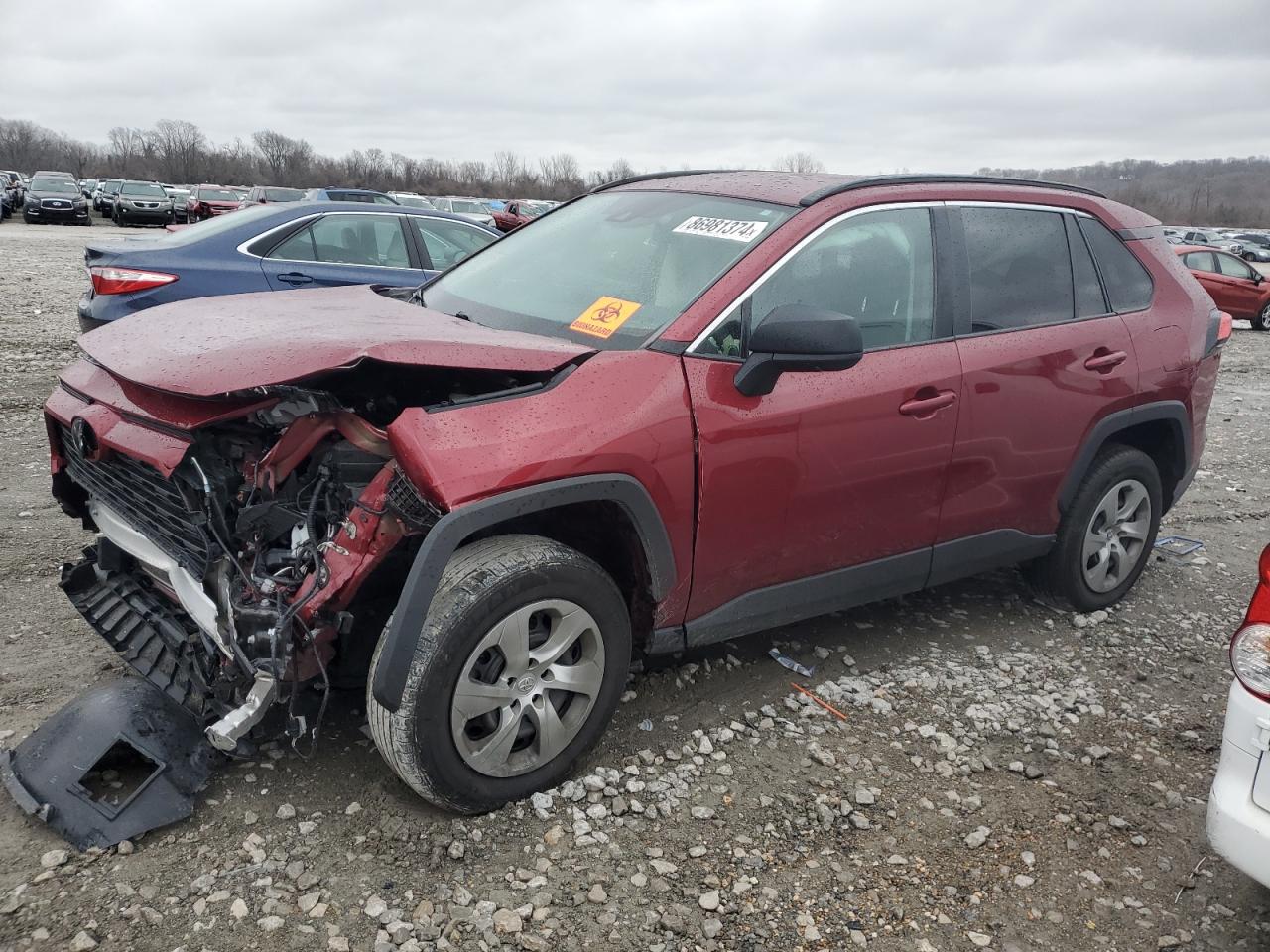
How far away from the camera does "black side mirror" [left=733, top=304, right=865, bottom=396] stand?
9.49 feet

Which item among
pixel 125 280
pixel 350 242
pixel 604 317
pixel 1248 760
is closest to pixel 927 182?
pixel 604 317

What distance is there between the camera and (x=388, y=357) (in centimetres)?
262

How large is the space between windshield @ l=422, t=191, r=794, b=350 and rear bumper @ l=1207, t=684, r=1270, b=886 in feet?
6.12

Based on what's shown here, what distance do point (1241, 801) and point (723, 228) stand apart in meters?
2.25

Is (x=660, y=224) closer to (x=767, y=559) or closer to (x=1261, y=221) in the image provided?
(x=767, y=559)

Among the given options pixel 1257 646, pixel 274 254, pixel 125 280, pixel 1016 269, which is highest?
pixel 1016 269

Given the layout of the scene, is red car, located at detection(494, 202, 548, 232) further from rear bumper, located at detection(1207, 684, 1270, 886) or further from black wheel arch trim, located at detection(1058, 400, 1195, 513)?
rear bumper, located at detection(1207, 684, 1270, 886)

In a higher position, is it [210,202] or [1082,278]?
[1082,278]

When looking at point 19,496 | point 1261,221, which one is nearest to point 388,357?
point 19,496

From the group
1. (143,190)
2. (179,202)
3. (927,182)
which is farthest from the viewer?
(179,202)

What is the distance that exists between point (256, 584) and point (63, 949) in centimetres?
96

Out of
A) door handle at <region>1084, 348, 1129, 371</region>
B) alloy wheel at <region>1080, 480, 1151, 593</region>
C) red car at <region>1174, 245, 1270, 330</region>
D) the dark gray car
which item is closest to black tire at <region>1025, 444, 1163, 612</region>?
alloy wheel at <region>1080, 480, 1151, 593</region>

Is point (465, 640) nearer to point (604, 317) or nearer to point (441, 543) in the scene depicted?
point (441, 543)

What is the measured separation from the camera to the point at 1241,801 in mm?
2291
